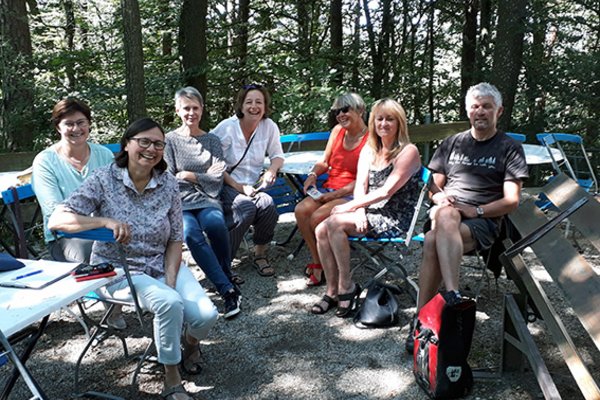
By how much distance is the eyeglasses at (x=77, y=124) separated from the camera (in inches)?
121

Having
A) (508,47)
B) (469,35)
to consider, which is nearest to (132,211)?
(508,47)

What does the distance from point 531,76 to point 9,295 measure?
8.53 metres

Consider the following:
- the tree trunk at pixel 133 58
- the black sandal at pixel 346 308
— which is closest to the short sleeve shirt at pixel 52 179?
the black sandal at pixel 346 308

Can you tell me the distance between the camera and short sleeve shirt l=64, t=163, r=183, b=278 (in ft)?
8.61

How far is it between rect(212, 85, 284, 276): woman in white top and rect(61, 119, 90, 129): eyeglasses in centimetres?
124

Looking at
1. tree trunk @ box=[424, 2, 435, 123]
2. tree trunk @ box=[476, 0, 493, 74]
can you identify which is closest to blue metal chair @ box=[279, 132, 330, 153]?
tree trunk @ box=[476, 0, 493, 74]

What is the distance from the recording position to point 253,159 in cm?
430

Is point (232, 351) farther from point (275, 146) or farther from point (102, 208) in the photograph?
point (275, 146)

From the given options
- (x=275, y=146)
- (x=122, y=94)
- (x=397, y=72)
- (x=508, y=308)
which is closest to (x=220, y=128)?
(x=275, y=146)

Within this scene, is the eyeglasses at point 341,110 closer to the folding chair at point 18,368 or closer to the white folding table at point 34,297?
the white folding table at point 34,297

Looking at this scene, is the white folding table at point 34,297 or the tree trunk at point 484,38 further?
the tree trunk at point 484,38

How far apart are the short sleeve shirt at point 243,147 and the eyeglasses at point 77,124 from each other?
1.25m

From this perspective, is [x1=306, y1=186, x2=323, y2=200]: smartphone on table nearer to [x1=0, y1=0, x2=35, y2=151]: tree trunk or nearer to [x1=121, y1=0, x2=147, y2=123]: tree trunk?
[x1=121, y1=0, x2=147, y2=123]: tree trunk

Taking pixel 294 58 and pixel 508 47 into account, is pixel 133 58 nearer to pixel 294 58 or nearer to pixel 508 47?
pixel 294 58
